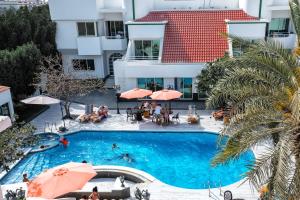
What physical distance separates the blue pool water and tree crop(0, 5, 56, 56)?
34.6 feet

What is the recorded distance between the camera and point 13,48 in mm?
27969

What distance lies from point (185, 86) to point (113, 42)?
845cm

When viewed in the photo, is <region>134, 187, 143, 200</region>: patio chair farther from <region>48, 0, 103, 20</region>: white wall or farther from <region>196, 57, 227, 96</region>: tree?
<region>48, 0, 103, 20</region>: white wall

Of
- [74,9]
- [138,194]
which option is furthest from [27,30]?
[138,194]

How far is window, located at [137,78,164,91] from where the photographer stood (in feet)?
93.0

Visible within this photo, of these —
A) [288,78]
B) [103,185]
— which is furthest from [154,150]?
[288,78]

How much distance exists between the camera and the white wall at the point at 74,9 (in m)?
30.2

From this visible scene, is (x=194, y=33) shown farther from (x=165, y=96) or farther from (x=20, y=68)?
(x=20, y=68)

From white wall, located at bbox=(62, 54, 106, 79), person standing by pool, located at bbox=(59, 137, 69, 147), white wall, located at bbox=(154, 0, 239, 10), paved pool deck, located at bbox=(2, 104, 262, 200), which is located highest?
white wall, located at bbox=(154, 0, 239, 10)

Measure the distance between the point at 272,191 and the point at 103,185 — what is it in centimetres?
1028

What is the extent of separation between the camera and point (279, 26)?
30.8 meters

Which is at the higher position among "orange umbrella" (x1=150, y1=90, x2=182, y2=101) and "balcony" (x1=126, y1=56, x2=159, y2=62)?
"balcony" (x1=126, y1=56, x2=159, y2=62)

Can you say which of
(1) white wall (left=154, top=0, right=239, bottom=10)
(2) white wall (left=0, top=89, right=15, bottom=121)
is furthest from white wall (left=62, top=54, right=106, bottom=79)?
(2) white wall (left=0, top=89, right=15, bottom=121)

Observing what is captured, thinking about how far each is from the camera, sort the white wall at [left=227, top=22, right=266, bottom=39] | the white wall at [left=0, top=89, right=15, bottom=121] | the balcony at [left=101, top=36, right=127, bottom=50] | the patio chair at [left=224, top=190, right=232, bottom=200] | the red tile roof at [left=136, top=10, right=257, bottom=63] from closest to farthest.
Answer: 1. the patio chair at [left=224, top=190, right=232, bottom=200]
2. the white wall at [left=0, top=89, right=15, bottom=121]
3. the white wall at [left=227, top=22, right=266, bottom=39]
4. the red tile roof at [left=136, top=10, right=257, bottom=63]
5. the balcony at [left=101, top=36, right=127, bottom=50]
